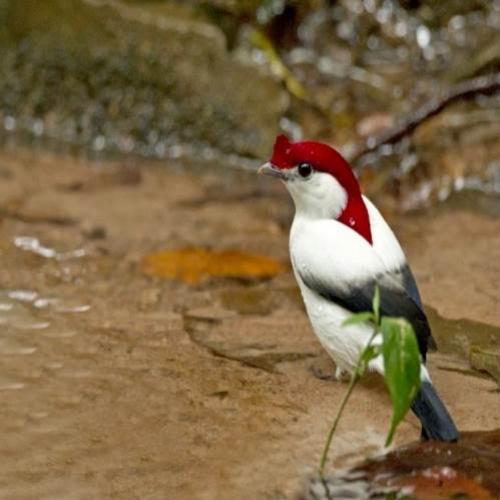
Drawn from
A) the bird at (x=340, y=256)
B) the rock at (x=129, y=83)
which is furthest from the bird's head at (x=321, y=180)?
the rock at (x=129, y=83)

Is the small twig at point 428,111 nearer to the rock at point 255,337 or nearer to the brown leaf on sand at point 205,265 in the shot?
the brown leaf on sand at point 205,265

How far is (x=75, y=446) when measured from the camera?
9.79 ft

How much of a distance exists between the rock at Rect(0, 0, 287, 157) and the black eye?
293cm

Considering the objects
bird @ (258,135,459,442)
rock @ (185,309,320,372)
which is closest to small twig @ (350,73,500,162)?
rock @ (185,309,320,372)

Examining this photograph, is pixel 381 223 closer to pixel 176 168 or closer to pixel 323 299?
pixel 323 299

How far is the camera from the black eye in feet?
10.6

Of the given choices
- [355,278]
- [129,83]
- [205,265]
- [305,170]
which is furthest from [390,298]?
[129,83]

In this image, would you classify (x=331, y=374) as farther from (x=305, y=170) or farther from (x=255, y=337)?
(x=305, y=170)

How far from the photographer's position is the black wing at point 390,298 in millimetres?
3018

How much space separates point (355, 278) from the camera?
10.1ft

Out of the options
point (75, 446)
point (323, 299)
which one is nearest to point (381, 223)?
point (323, 299)

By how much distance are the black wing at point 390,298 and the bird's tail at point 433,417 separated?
173mm

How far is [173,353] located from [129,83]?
3096 millimetres

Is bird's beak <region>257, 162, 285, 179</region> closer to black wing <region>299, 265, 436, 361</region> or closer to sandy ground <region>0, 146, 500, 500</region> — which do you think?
black wing <region>299, 265, 436, 361</region>
